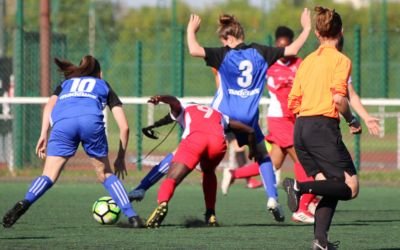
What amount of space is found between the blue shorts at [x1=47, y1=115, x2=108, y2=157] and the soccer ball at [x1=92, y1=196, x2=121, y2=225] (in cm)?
71

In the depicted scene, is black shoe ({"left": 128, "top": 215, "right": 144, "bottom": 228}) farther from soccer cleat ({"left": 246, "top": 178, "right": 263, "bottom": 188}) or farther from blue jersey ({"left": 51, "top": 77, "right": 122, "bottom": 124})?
soccer cleat ({"left": 246, "top": 178, "right": 263, "bottom": 188})

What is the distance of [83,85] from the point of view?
10.6 meters

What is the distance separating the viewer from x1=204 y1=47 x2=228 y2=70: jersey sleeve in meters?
11.3

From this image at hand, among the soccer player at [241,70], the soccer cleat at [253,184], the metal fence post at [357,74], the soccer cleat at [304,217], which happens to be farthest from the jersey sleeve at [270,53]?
the metal fence post at [357,74]

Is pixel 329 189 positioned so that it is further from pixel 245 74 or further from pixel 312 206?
pixel 312 206

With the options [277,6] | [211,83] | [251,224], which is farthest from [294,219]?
[277,6]

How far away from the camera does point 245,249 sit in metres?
8.91

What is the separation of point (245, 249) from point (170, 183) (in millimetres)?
1743

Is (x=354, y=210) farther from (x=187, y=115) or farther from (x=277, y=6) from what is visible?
(x=277, y=6)

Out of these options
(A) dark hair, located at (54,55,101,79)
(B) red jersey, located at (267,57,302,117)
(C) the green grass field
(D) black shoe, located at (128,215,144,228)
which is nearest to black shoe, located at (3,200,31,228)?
(C) the green grass field

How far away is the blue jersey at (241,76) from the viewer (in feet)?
37.4

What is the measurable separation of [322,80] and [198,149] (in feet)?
8.15

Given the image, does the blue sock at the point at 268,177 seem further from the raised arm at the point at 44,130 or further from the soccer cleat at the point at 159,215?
the raised arm at the point at 44,130

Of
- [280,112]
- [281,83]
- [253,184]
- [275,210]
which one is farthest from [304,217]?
[253,184]
